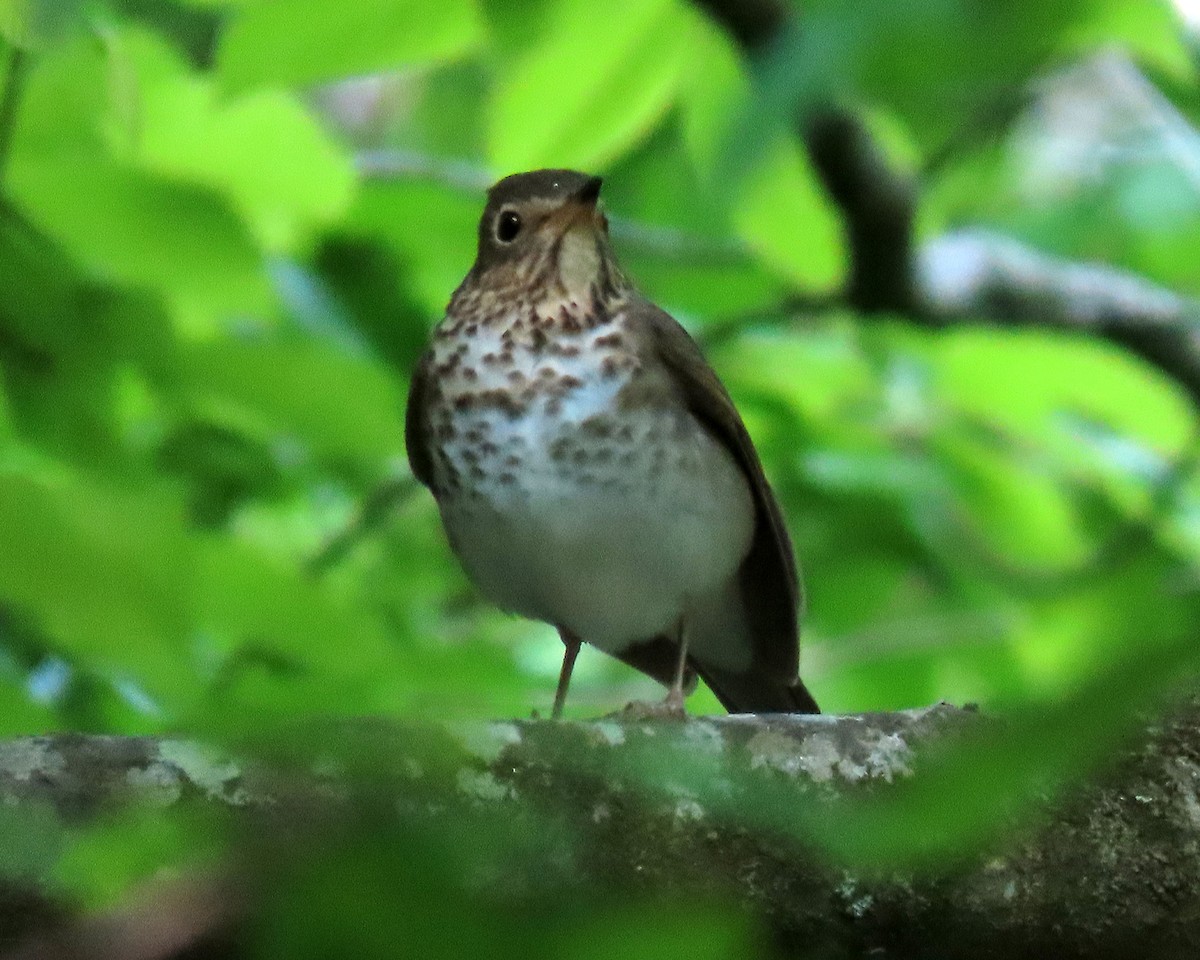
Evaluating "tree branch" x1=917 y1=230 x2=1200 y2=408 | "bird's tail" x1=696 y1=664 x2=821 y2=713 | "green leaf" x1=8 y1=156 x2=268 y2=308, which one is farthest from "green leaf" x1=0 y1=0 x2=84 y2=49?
"tree branch" x1=917 y1=230 x2=1200 y2=408

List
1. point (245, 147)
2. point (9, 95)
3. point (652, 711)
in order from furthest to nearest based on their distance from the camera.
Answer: point (245, 147) < point (652, 711) < point (9, 95)

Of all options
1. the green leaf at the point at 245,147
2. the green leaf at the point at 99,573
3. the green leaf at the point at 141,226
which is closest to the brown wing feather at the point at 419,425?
the green leaf at the point at 245,147

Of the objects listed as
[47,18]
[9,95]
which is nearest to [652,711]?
[9,95]

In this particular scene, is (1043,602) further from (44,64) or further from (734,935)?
(734,935)

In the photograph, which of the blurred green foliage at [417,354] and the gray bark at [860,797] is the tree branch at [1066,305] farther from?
the gray bark at [860,797]

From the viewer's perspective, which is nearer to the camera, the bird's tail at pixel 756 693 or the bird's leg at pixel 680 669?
the bird's leg at pixel 680 669

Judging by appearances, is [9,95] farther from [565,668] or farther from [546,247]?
[565,668]

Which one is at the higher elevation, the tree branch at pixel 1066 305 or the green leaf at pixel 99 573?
the tree branch at pixel 1066 305
